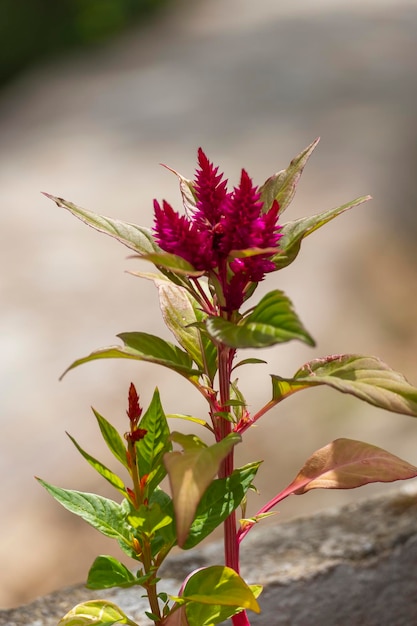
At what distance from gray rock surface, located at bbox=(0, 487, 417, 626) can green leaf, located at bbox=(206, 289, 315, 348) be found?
1.16 ft

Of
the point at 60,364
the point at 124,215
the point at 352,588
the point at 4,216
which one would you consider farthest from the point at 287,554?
the point at 4,216

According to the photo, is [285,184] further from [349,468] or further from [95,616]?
[95,616]

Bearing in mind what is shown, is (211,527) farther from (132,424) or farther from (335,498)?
(335,498)

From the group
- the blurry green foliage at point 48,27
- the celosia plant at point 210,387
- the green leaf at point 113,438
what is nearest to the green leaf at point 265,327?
the celosia plant at point 210,387

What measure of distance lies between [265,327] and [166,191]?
246 cm

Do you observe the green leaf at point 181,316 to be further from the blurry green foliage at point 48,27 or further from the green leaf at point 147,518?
the blurry green foliage at point 48,27

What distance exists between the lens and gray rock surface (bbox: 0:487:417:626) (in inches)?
29.0

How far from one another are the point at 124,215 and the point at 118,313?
0.43 meters

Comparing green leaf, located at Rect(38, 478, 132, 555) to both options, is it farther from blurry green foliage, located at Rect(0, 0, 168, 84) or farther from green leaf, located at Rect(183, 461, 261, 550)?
blurry green foliage, located at Rect(0, 0, 168, 84)

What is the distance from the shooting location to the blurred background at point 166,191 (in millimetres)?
2047

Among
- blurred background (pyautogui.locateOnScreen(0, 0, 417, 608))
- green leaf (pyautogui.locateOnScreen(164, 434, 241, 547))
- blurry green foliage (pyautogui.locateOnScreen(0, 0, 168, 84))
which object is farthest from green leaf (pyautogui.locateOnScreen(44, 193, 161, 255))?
blurry green foliage (pyautogui.locateOnScreen(0, 0, 168, 84))

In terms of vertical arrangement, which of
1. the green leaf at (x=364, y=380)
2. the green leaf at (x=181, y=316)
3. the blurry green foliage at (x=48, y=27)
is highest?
the blurry green foliage at (x=48, y=27)

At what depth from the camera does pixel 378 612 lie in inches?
29.4

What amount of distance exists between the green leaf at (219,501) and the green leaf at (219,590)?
2cm
